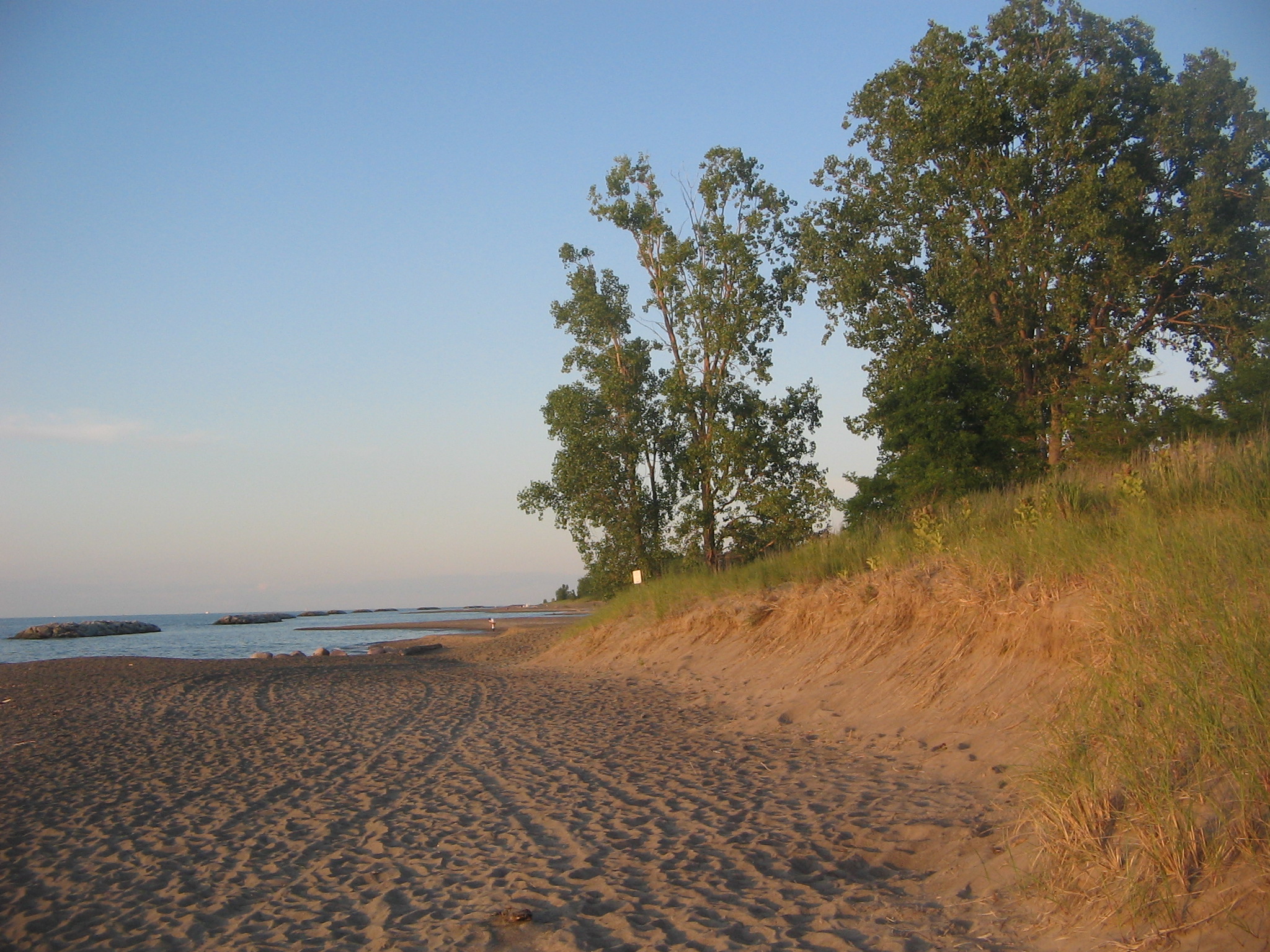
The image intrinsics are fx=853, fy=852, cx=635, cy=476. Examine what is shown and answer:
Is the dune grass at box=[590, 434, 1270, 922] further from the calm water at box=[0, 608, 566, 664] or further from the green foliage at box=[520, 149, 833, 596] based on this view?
the calm water at box=[0, 608, 566, 664]

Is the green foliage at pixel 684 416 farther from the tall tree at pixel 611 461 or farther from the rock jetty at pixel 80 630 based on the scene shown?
the rock jetty at pixel 80 630

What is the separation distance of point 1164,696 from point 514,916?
3423mm

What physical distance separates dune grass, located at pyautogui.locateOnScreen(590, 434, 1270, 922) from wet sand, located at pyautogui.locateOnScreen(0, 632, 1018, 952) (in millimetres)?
632

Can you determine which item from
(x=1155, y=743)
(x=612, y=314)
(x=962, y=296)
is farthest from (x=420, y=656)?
(x=1155, y=743)

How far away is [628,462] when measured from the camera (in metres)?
23.9

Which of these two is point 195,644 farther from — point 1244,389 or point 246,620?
point 246,620

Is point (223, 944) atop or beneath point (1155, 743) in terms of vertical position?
beneath

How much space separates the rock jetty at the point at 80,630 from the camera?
2200 inches

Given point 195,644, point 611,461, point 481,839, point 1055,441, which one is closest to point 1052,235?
point 1055,441

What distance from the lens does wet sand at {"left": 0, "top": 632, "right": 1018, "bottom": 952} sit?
412 centimetres

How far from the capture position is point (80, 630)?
5788 cm

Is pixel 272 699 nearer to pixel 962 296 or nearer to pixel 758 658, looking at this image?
pixel 758 658

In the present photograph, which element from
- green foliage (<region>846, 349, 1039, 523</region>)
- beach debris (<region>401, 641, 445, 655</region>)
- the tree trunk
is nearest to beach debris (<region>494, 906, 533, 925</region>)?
green foliage (<region>846, 349, 1039, 523</region>)

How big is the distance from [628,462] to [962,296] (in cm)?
981
